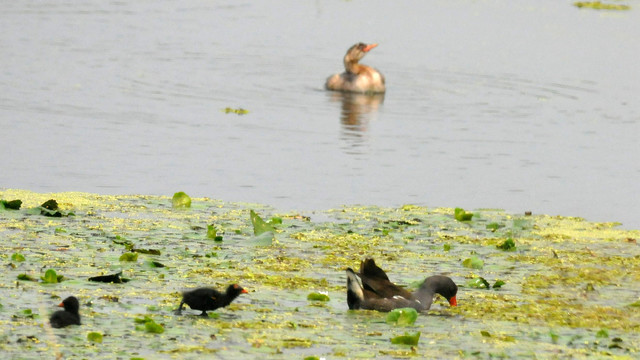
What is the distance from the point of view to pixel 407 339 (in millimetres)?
8891

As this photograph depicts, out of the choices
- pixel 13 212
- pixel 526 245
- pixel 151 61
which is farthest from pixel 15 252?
pixel 151 61

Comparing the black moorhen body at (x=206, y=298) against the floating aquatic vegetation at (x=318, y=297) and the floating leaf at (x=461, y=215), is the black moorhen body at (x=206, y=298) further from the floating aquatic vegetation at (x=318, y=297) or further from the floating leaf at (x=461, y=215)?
the floating leaf at (x=461, y=215)

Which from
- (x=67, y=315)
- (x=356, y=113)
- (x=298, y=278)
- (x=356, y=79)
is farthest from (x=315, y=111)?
(x=67, y=315)

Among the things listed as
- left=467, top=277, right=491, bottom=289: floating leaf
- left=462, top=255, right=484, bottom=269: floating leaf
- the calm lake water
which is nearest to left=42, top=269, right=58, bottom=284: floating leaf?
left=467, top=277, right=491, bottom=289: floating leaf

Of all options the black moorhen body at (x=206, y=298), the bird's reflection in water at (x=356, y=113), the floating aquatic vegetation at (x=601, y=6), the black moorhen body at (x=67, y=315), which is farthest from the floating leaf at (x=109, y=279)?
the floating aquatic vegetation at (x=601, y=6)

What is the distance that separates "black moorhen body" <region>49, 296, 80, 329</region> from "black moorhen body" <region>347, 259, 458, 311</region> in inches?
83.5

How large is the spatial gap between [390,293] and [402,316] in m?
0.53

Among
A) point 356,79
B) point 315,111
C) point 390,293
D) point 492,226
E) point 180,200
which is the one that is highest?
point 356,79

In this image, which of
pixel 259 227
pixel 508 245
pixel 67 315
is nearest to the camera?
pixel 67 315

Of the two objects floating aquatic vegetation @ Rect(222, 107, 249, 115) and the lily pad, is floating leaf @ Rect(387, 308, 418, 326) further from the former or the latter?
floating aquatic vegetation @ Rect(222, 107, 249, 115)

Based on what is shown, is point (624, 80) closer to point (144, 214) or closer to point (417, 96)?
point (417, 96)

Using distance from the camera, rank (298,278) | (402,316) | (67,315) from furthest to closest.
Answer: (298,278)
(402,316)
(67,315)

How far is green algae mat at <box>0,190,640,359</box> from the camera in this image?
8812 millimetres

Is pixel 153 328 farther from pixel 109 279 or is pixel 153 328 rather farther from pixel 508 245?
pixel 508 245
